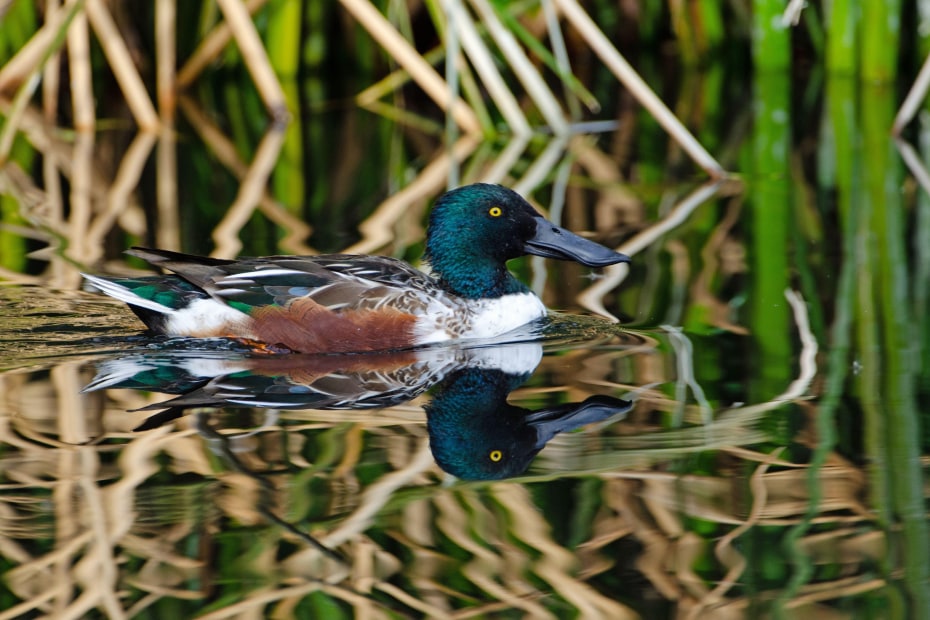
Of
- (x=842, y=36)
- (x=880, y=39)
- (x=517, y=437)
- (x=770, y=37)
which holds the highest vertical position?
(x=770, y=37)

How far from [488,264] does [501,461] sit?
218 centimetres

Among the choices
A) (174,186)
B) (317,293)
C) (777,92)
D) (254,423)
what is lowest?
(254,423)

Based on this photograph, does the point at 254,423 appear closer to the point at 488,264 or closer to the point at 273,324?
the point at 273,324

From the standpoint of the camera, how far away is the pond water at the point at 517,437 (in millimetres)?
3623

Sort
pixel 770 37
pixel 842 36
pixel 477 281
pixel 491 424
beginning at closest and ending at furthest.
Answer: pixel 491 424, pixel 477 281, pixel 842 36, pixel 770 37

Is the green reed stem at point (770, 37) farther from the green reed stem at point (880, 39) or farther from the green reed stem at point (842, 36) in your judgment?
the green reed stem at point (880, 39)

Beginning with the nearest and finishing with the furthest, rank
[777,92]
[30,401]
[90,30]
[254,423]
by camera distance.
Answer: [254,423] → [30,401] → [90,30] → [777,92]

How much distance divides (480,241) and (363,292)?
727mm

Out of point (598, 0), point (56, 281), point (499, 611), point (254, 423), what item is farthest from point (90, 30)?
point (499, 611)

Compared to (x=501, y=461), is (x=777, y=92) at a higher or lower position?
higher

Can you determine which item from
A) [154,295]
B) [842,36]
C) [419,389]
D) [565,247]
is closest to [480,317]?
[565,247]

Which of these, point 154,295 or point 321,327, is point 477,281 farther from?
point 154,295

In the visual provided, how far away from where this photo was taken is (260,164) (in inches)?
437

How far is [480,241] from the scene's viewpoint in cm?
659
